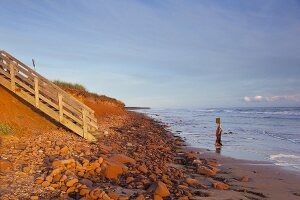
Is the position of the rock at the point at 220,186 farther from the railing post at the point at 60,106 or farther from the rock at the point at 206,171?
the railing post at the point at 60,106

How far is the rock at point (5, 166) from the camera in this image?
7.42 m

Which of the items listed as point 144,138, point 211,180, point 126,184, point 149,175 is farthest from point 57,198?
point 144,138

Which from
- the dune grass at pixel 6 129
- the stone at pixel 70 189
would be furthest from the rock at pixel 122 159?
the dune grass at pixel 6 129

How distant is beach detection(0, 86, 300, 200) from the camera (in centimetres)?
677

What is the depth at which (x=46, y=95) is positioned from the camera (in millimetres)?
13367

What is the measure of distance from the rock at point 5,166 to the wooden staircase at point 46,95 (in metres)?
4.86

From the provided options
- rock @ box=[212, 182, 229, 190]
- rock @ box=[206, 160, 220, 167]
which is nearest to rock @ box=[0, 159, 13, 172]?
→ rock @ box=[212, 182, 229, 190]

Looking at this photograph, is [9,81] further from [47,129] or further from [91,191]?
[91,191]

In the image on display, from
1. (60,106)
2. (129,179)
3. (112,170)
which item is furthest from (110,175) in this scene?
(60,106)

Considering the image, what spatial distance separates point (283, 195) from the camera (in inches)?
321

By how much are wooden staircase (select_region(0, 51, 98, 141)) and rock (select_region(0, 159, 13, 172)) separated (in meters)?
4.86

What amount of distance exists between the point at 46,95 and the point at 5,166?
6.17 meters

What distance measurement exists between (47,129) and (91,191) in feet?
22.5

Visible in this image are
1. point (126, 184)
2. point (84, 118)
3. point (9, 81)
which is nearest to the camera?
point (126, 184)
